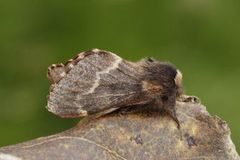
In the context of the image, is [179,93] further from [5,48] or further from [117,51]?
[5,48]

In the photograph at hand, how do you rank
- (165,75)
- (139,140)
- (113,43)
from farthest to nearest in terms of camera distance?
(113,43) < (165,75) < (139,140)

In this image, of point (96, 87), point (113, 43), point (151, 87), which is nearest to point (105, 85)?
point (96, 87)

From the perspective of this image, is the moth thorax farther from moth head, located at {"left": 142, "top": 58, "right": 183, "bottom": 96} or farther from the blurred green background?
the blurred green background

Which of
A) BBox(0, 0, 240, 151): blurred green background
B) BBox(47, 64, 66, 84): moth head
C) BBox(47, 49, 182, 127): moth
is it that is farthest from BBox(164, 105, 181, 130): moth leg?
BBox(0, 0, 240, 151): blurred green background

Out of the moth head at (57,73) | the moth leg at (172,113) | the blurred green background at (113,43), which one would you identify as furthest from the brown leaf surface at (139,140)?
the blurred green background at (113,43)

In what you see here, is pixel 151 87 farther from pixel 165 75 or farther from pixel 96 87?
pixel 96 87

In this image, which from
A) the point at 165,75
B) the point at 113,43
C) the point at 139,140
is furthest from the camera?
the point at 113,43
